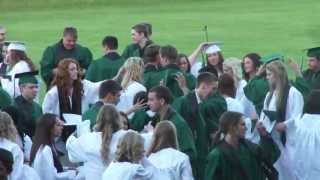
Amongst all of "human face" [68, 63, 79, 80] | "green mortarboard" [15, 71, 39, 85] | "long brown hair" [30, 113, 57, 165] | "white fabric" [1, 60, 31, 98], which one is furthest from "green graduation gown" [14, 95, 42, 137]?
"long brown hair" [30, 113, 57, 165]

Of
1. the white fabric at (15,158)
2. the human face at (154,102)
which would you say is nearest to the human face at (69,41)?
the human face at (154,102)

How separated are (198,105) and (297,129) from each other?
A: 127cm

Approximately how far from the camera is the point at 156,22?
2950cm

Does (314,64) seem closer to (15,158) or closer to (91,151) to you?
(91,151)

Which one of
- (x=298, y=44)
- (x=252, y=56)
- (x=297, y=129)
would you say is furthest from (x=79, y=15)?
(x=297, y=129)

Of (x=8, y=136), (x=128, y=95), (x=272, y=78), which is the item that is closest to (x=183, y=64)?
(x=128, y=95)

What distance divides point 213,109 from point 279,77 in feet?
2.74

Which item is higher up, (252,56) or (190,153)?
(252,56)

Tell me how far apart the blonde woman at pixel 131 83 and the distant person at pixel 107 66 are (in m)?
1.70

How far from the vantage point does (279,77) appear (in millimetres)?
12211

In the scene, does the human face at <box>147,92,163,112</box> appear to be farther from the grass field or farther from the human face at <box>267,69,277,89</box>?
the grass field

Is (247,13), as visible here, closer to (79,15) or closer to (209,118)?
(79,15)

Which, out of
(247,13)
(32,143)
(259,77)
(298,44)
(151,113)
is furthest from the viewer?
(247,13)

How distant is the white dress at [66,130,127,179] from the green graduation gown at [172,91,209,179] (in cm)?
196
